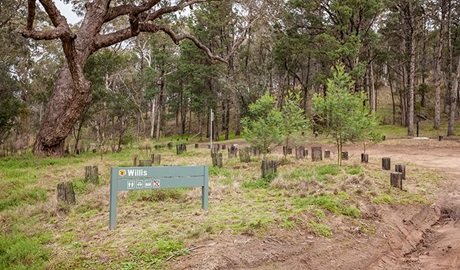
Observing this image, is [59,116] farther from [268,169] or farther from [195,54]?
[195,54]

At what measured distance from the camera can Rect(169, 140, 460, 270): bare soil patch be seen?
3.98 meters

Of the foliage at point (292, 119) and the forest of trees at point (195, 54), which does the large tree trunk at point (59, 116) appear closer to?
the forest of trees at point (195, 54)

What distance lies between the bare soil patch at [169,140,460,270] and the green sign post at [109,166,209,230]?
119 cm

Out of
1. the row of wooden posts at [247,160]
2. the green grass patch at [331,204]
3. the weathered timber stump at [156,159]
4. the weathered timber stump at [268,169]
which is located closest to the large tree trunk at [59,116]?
the weathered timber stump at [156,159]

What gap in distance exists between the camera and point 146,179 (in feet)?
16.1

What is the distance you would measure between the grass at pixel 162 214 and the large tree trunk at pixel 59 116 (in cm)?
418

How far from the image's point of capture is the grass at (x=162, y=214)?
4.00 meters

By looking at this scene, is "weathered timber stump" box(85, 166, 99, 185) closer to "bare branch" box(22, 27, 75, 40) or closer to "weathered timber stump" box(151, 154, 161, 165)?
"weathered timber stump" box(151, 154, 161, 165)

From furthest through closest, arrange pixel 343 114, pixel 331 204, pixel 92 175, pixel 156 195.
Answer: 1. pixel 343 114
2. pixel 92 175
3. pixel 156 195
4. pixel 331 204

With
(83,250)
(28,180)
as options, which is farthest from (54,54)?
(83,250)

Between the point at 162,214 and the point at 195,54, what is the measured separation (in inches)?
1068

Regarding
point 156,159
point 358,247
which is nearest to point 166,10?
point 156,159

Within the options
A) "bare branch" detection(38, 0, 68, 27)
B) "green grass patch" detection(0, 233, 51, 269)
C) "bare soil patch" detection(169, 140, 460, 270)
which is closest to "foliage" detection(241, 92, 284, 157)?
"bare soil patch" detection(169, 140, 460, 270)

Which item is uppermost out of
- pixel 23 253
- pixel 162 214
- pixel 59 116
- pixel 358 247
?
pixel 59 116
